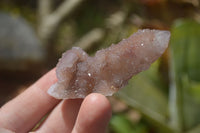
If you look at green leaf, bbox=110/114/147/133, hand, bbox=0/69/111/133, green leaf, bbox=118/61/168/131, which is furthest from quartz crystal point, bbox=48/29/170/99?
green leaf, bbox=110/114/147/133

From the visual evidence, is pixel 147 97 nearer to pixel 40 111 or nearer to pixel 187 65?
pixel 187 65

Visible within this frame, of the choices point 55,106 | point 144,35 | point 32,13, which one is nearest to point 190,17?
point 144,35

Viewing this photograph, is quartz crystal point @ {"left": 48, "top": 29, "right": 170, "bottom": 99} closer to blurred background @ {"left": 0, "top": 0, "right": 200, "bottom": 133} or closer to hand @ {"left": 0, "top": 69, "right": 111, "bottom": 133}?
hand @ {"left": 0, "top": 69, "right": 111, "bottom": 133}

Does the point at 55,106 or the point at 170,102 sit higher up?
the point at 55,106

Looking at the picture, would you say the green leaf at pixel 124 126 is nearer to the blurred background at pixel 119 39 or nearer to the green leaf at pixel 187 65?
the blurred background at pixel 119 39

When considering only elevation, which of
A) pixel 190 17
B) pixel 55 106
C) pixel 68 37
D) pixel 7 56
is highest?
pixel 55 106

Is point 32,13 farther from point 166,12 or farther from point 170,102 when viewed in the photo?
point 170,102

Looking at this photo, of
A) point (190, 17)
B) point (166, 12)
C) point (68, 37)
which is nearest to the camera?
point (190, 17)
